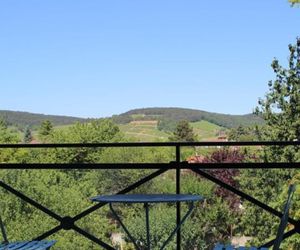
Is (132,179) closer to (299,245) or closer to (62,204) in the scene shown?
(62,204)

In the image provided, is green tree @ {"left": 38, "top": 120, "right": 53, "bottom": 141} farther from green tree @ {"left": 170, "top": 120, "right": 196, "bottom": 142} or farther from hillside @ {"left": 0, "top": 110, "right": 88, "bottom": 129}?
green tree @ {"left": 170, "top": 120, "right": 196, "bottom": 142}

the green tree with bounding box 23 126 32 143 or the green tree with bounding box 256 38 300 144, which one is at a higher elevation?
the green tree with bounding box 256 38 300 144

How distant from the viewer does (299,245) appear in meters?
8.32

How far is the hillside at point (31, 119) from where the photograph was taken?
45.2 m

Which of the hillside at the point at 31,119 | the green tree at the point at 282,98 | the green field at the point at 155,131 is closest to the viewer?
the green tree at the point at 282,98

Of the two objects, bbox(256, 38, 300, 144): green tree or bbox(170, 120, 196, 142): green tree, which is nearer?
bbox(256, 38, 300, 144): green tree

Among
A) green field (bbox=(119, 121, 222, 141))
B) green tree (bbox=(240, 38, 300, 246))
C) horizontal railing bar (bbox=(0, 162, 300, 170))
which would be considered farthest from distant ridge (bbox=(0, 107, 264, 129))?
horizontal railing bar (bbox=(0, 162, 300, 170))

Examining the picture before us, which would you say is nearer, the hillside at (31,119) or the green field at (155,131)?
the hillside at (31,119)

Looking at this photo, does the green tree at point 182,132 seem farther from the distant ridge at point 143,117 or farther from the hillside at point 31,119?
the hillside at point 31,119

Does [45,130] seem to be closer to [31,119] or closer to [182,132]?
[31,119]

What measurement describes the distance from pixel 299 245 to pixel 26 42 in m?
47.5

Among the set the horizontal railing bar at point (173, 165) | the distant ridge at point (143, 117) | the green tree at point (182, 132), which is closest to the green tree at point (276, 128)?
the horizontal railing bar at point (173, 165)

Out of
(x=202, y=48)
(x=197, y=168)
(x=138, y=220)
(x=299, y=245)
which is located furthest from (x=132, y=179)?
(x=197, y=168)

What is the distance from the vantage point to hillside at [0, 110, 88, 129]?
45156mm
